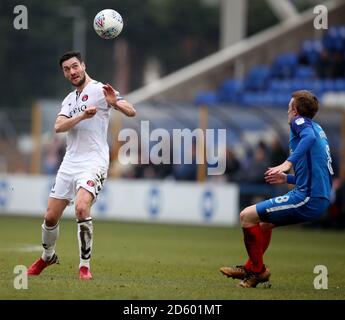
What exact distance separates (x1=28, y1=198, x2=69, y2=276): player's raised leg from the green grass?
0.20 metres

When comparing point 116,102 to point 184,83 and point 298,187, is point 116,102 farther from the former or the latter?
point 184,83

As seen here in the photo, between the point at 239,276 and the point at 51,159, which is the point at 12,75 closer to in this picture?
the point at 51,159

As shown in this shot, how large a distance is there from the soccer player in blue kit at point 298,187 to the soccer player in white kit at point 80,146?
1.83 metres

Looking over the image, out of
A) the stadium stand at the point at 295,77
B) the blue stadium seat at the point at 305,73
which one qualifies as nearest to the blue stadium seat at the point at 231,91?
the stadium stand at the point at 295,77

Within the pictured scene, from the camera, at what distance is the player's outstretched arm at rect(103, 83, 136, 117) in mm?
11438

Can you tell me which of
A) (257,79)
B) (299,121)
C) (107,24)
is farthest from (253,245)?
(257,79)

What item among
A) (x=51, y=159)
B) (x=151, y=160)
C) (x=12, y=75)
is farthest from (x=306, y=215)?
(x=12, y=75)

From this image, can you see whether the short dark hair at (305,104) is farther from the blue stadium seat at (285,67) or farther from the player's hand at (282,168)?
the blue stadium seat at (285,67)

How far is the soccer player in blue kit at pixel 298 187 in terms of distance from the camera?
10.8 m

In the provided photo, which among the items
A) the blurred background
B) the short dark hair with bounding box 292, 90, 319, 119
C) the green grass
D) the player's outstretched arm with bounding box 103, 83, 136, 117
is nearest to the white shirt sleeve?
the player's outstretched arm with bounding box 103, 83, 136, 117

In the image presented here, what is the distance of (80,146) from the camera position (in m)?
11.7

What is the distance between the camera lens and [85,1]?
52.4 meters

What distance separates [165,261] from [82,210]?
12.1 ft

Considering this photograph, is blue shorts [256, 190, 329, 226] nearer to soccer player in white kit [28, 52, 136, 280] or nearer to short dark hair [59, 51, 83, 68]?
soccer player in white kit [28, 52, 136, 280]
